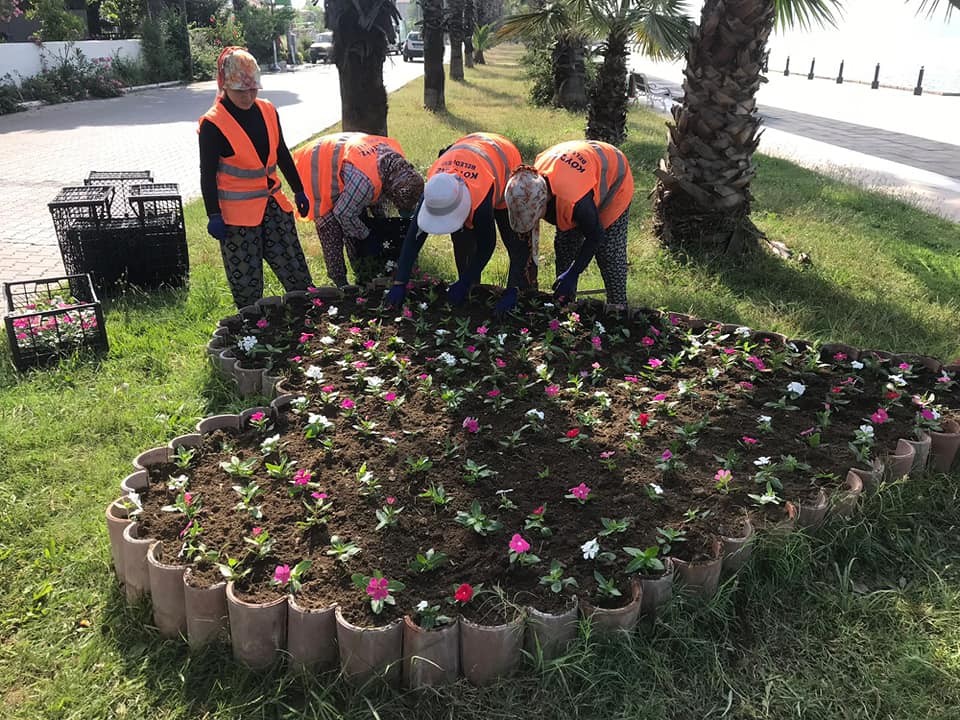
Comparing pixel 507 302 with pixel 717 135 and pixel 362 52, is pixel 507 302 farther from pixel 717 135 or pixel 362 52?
pixel 362 52

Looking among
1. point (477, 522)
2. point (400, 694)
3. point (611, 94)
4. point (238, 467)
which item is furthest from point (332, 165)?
point (611, 94)

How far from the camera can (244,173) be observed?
429cm

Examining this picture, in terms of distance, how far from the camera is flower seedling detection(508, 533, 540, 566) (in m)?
2.49

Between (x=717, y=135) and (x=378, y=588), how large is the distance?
5.32 m

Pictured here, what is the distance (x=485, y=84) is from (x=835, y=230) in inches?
758

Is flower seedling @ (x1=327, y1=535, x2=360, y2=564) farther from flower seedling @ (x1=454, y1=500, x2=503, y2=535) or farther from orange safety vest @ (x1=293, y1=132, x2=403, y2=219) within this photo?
orange safety vest @ (x1=293, y1=132, x2=403, y2=219)

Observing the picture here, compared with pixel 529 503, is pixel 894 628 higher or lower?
lower

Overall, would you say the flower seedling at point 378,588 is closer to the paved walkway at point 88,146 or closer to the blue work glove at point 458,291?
the blue work glove at point 458,291

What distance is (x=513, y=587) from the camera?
2.45 m

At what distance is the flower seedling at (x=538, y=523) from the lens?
8.71ft

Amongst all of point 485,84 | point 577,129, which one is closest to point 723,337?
point 577,129

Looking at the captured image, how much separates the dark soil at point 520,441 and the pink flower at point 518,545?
7 centimetres

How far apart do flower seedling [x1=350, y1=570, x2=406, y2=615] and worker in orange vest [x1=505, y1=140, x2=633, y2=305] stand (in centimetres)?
224

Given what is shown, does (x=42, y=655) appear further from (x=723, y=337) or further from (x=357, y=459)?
(x=723, y=337)
